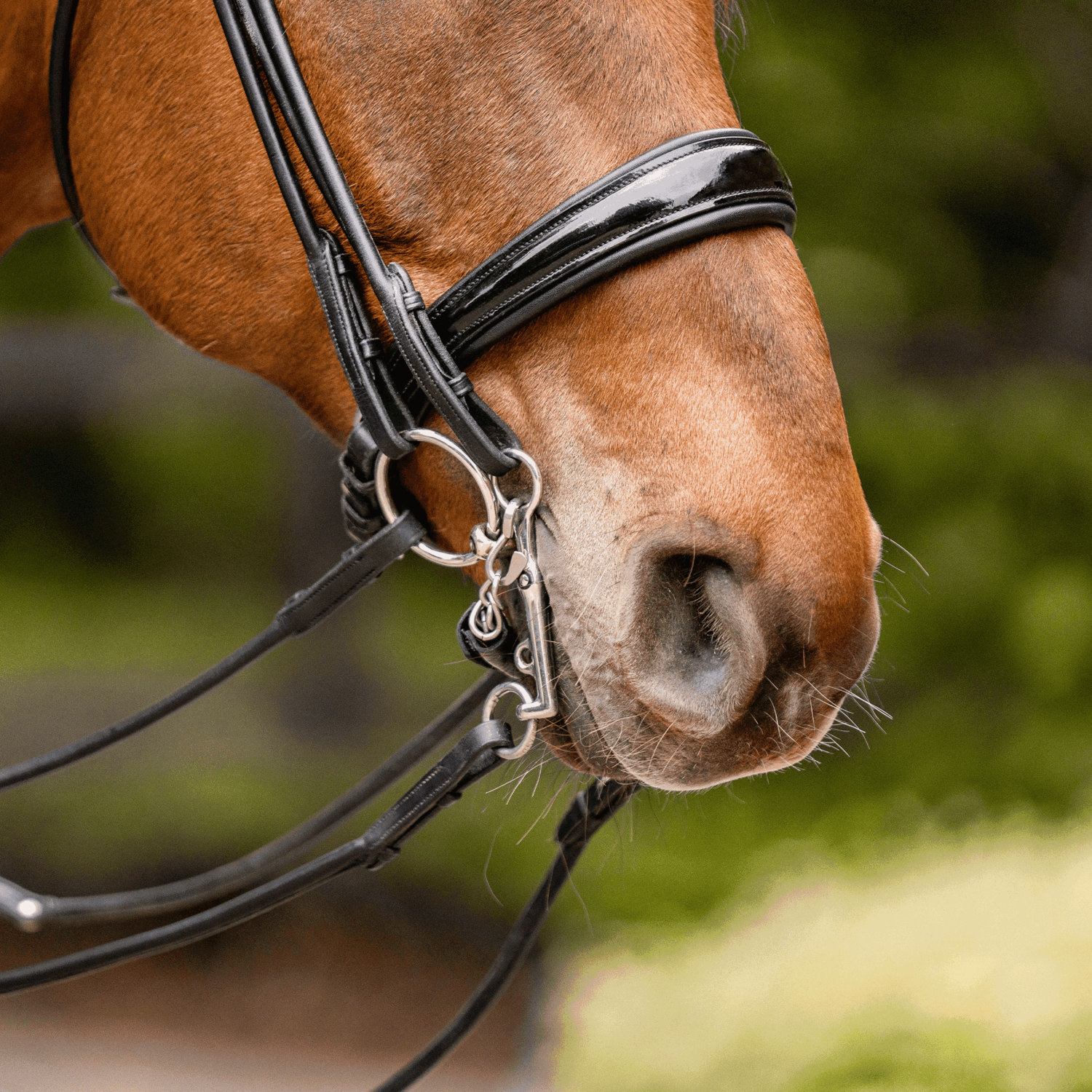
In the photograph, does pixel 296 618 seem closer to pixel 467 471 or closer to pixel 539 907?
pixel 467 471

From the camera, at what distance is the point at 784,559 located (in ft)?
2.58

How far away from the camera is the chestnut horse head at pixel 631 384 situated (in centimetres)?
80

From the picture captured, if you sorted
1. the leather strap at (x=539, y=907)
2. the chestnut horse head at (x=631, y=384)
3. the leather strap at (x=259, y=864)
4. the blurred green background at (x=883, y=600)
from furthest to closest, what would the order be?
the blurred green background at (x=883, y=600) → the leather strap at (x=259, y=864) → the leather strap at (x=539, y=907) → the chestnut horse head at (x=631, y=384)

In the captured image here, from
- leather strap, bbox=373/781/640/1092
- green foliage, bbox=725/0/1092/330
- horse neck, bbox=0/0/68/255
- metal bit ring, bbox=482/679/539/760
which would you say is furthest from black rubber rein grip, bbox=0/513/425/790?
green foliage, bbox=725/0/1092/330

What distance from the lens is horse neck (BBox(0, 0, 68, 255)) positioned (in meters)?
1.10

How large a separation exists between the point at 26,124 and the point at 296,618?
69 cm

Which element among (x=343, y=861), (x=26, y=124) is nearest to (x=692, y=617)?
(x=343, y=861)

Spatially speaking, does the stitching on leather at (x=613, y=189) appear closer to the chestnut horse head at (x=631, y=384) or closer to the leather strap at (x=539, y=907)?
the chestnut horse head at (x=631, y=384)

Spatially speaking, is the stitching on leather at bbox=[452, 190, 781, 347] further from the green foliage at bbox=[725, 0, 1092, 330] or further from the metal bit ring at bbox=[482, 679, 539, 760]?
the green foliage at bbox=[725, 0, 1092, 330]

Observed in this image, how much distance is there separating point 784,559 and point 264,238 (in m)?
0.58

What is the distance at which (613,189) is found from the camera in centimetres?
82

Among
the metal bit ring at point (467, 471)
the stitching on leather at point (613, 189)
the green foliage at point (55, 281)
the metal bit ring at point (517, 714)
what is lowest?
the green foliage at point (55, 281)

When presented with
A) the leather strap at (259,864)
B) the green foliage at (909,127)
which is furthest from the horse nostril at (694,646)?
the green foliage at (909,127)

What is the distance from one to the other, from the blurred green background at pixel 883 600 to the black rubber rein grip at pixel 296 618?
4.79 ft
